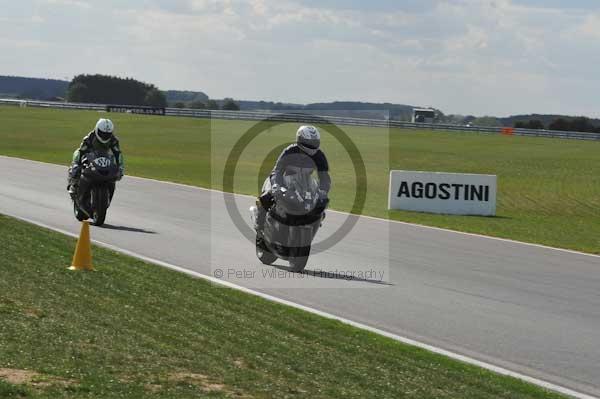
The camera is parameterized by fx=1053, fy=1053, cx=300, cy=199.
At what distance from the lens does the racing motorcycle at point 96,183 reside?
17.9 metres

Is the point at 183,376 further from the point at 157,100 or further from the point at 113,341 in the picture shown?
the point at 157,100

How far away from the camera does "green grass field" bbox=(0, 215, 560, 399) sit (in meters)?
6.96

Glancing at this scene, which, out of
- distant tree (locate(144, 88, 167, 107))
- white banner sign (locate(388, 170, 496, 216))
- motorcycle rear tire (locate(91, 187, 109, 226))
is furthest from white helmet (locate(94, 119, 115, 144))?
distant tree (locate(144, 88, 167, 107))

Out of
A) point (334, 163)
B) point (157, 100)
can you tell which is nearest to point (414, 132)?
point (334, 163)

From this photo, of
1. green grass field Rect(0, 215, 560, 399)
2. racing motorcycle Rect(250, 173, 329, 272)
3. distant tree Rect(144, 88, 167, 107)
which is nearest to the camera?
green grass field Rect(0, 215, 560, 399)

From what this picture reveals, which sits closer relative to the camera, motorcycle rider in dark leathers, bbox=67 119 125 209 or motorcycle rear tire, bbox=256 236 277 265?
motorcycle rear tire, bbox=256 236 277 265

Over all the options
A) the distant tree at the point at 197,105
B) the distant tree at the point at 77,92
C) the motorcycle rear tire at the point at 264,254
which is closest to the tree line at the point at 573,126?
the distant tree at the point at 197,105

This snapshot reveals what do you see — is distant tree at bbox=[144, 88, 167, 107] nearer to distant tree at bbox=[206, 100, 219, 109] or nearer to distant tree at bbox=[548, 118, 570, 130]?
distant tree at bbox=[206, 100, 219, 109]

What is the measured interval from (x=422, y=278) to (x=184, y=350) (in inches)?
254

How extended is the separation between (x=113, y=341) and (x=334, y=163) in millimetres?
41846

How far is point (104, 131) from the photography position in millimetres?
18094

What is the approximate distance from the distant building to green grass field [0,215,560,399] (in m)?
94.7

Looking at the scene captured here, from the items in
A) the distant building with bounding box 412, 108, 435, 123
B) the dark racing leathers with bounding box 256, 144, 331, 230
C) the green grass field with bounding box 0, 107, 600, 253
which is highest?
the distant building with bounding box 412, 108, 435, 123

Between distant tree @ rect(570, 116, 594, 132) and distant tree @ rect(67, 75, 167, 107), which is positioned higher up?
distant tree @ rect(67, 75, 167, 107)
